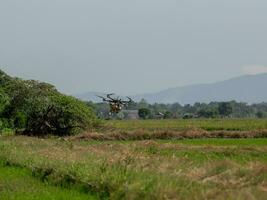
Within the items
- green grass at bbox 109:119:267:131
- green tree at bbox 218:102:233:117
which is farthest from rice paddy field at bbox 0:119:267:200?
green tree at bbox 218:102:233:117

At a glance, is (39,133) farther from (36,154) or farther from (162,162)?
(162,162)

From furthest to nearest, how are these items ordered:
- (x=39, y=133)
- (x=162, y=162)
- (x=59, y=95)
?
1. (x=59, y=95)
2. (x=39, y=133)
3. (x=162, y=162)

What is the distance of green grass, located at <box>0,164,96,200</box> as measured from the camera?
13844 millimetres

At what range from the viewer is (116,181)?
13.5 metres

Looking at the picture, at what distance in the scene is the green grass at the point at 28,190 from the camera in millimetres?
13844

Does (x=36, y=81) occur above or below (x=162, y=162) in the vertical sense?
above

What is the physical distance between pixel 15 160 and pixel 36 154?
2.74ft

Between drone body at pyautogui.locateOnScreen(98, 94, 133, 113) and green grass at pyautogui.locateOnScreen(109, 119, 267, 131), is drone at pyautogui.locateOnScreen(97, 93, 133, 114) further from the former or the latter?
green grass at pyautogui.locateOnScreen(109, 119, 267, 131)

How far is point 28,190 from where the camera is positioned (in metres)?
15.1

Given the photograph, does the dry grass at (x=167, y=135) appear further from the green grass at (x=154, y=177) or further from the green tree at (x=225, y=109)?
the green tree at (x=225, y=109)

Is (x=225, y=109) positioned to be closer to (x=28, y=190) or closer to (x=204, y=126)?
(x=204, y=126)

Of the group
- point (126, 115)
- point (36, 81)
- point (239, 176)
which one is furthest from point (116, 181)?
point (126, 115)

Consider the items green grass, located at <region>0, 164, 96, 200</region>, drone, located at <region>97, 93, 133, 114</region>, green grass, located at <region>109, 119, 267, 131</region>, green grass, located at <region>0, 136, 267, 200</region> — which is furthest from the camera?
drone, located at <region>97, 93, 133, 114</region>

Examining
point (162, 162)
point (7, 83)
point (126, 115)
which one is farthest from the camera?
point (126, 115)
